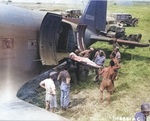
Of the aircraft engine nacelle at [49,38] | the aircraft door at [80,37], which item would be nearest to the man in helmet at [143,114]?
the aircraft engine nacelle at [49,38]

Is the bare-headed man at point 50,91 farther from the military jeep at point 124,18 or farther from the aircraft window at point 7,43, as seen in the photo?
the military jeep at point 124,18

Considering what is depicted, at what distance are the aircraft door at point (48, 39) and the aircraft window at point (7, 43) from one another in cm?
113

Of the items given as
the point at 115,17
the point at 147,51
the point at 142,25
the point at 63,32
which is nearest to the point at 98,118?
the point at 63,32

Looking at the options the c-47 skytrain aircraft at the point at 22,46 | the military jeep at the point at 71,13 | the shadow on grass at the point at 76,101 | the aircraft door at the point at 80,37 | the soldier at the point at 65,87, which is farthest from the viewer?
the military jeep at the point at 71,13

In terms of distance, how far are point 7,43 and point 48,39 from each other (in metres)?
1.65

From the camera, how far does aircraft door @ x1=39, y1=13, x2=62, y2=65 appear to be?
6.64m

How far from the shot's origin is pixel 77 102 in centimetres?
661

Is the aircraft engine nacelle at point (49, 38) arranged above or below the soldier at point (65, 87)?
above

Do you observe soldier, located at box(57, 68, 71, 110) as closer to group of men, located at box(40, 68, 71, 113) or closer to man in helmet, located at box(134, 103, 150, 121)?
group of men, located at box(40, 68, 71, 113)

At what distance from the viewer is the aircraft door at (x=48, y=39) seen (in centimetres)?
664

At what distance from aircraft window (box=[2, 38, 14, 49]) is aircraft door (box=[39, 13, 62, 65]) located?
1.13 meters

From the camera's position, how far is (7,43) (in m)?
5.78

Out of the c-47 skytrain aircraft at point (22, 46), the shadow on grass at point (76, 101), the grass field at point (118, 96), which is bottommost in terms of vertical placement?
the shadow on grass at point (76, 101)

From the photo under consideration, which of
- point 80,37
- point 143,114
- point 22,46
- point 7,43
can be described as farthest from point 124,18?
point 143,114
